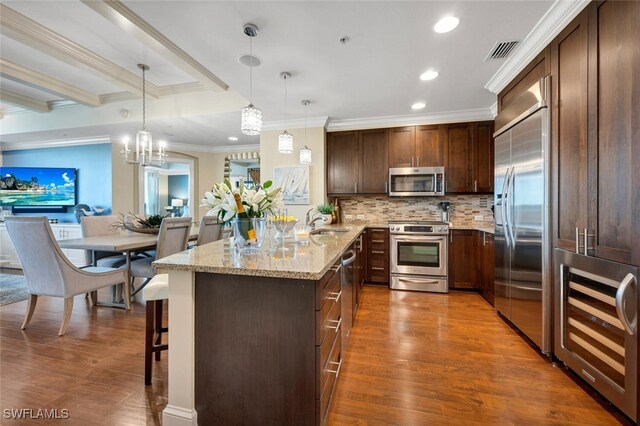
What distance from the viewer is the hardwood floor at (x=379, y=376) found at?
1.49m

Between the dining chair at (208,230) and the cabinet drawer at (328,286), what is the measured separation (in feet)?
6.66

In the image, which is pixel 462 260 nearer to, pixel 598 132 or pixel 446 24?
pixel 598 132

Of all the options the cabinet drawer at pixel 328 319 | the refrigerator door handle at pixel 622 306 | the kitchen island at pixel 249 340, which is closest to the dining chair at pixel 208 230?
the kitchen island at pixel 249 340

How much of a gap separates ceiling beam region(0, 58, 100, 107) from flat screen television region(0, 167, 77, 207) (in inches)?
82.1

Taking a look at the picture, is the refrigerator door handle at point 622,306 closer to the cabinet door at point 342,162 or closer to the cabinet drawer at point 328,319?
the cabinet drawer at point 328,319

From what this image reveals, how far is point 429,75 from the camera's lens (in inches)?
106

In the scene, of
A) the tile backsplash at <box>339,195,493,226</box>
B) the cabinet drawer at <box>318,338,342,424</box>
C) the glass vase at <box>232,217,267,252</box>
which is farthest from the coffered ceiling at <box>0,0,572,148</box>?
the cabinet drawer at <box>318,338,342,424</box>

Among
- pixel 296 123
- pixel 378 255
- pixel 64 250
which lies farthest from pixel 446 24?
pixel 64 250

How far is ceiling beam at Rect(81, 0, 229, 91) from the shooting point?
175 centimetres

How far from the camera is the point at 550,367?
1928mm

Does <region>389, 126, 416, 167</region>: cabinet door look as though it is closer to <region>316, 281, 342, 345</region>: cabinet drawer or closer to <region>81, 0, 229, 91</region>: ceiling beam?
<region>81, 0, 229, 91</region>: ceiling beam

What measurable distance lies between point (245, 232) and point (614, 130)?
7.12 feet

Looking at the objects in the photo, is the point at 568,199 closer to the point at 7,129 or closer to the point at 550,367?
the point at 550,367

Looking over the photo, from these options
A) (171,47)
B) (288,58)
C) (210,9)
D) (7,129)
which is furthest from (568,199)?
(7,129)
